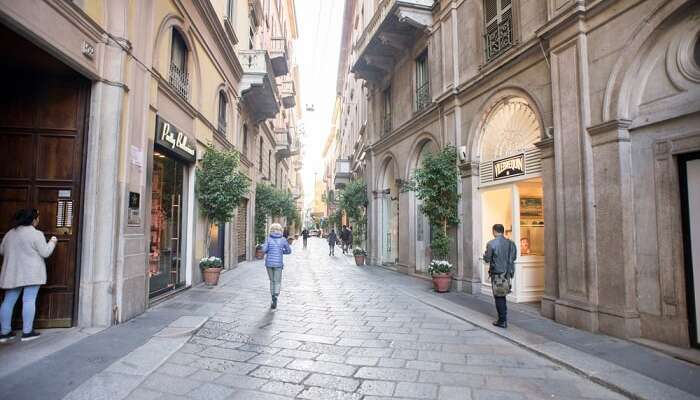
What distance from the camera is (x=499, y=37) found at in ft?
30.0

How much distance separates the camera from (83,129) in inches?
244

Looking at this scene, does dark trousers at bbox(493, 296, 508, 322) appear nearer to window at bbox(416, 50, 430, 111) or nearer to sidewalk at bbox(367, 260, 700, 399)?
sidewalk at bbox(367, 260, 700, 399)

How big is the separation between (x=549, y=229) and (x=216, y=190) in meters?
8.32

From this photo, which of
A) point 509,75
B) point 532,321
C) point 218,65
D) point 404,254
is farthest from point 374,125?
point 532,321

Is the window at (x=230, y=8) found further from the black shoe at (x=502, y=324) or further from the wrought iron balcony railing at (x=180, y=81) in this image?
the black shoe at (x=502, y=324)

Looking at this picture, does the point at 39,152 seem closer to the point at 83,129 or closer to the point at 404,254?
the point at 83,129

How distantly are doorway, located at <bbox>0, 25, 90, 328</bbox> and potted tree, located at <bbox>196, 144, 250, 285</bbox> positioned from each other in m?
4.62

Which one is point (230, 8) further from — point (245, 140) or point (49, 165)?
point (49, 165)

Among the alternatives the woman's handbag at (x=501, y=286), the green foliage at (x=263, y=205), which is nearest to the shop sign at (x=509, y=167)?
the woman's handbag at (x=501, y=286)

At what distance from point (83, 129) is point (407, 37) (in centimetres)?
1090

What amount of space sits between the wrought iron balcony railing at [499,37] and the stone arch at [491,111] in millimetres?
984

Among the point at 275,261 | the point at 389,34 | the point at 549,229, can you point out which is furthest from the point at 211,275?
the point at 389,34

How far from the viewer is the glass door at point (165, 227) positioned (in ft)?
28.3

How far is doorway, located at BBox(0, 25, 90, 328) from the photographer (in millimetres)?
5949
